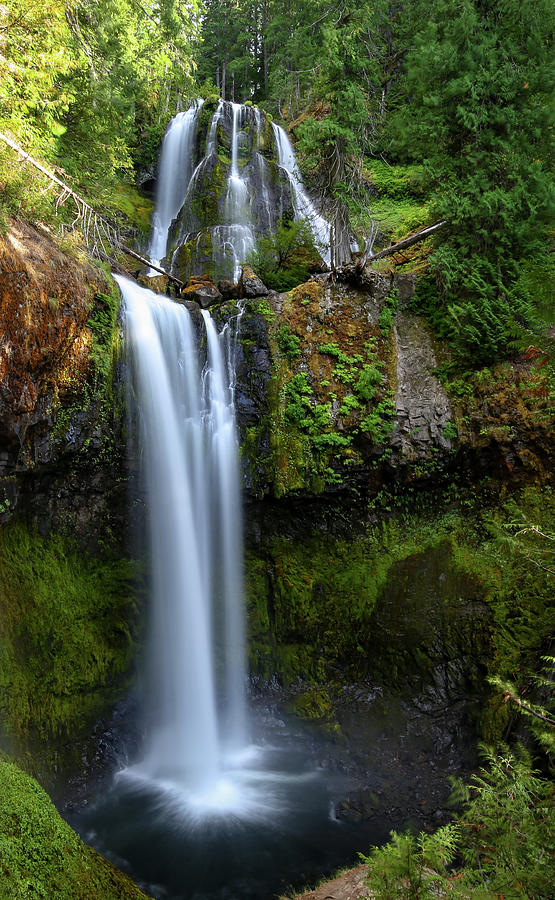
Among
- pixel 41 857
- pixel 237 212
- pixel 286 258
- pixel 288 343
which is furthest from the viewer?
pixel 237 212

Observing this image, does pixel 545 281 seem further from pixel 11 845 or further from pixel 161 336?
pixel 161 336

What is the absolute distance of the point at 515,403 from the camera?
797 centimetres

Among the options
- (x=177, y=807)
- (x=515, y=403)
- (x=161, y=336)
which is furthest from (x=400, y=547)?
(x=161, y=336)

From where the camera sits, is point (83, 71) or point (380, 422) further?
point (380, 422)

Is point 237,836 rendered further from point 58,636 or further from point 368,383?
point 368,383

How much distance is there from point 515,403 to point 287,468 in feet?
12.9

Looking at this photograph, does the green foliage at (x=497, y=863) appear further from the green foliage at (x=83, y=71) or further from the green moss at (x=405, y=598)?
the green foliage at (x=83, y=71)

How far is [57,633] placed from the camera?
704cm

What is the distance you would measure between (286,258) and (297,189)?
6.52 m

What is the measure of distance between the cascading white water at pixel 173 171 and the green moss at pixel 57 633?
1106cm

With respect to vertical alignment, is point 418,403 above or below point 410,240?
below

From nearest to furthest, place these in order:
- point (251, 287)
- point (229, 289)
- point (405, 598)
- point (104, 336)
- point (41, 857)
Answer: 1. point (41, 857)
2. point (104, 336)
3. point (405, 598)
4. point (251, 287)
5. point (229, 289)

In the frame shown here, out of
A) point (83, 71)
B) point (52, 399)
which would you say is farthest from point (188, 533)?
point (83, 71)

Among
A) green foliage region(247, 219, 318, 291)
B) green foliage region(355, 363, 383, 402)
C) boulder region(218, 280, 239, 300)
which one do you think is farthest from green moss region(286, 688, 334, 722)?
green foliage region(247, 219, 318, 291)
